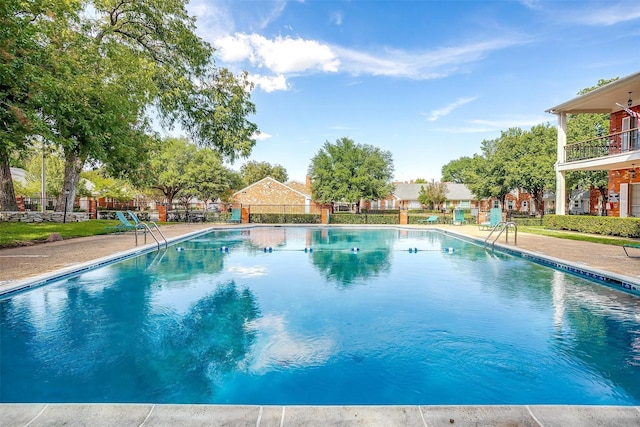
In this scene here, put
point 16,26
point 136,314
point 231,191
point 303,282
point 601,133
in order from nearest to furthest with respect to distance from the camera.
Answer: point 136,314 < point 303,282 < point 16,26 < point 601,133 < point 231,191

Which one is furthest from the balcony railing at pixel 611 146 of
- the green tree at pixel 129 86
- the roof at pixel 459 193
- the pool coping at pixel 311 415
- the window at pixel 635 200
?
the roof at pixel 459 193

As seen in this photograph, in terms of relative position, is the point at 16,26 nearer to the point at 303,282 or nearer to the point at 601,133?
the point at 303,282

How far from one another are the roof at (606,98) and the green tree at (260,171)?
5244 centimetres

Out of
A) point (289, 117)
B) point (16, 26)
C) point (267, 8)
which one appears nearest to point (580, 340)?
point (16, 26)

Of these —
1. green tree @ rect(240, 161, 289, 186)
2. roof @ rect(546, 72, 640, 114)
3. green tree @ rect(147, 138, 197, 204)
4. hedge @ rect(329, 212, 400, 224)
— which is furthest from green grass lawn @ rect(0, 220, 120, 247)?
green tree @ rect(240, 161, 289, 186)

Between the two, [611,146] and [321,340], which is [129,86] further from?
[611,146]

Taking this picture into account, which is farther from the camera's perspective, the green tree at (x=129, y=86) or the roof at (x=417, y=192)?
the roof at (x=417, y=192)

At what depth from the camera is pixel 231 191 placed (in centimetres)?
4844

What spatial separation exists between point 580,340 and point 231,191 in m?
46.3

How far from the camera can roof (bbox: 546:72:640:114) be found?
Answer: 13.9m

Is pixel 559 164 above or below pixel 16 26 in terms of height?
below

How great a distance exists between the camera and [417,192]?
192 feet

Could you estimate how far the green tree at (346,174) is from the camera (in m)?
34.3

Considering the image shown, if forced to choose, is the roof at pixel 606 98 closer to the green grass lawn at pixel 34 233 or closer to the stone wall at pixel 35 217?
the green grass lawn at pixel 34 233
